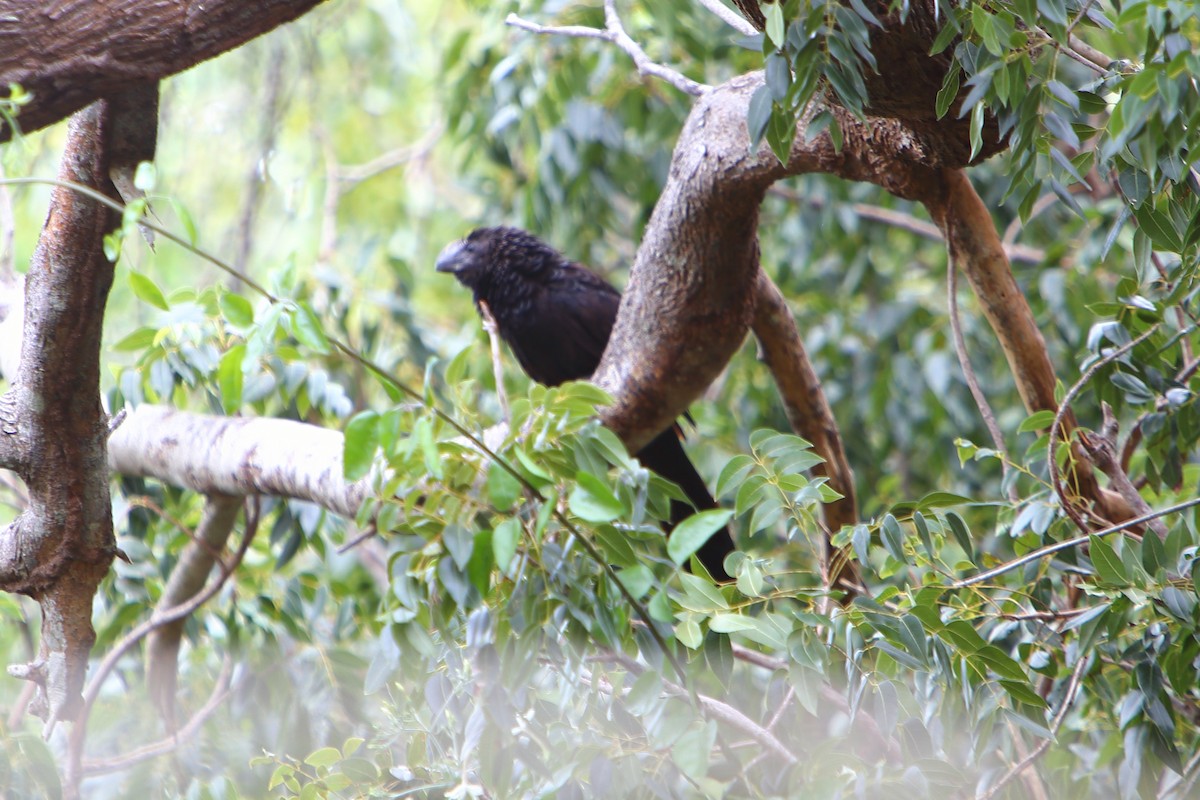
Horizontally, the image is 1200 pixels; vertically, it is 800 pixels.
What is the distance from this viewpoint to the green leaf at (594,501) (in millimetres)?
1209

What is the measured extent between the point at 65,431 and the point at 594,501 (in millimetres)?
948

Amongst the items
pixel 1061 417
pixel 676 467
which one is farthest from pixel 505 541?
pixel 676 467

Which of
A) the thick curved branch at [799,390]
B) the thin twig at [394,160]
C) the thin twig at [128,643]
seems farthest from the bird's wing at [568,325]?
the thin twig at [394,160]

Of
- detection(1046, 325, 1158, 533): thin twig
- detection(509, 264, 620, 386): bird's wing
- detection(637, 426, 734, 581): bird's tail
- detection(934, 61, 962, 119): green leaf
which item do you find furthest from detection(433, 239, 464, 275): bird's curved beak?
detection(934, 61, 962, 119): green leaf

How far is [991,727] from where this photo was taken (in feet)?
4.25

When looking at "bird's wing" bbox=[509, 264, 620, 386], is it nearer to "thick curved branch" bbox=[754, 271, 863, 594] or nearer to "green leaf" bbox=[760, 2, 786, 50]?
"thick curved branch" bbox=[754, 271, 863, 594]

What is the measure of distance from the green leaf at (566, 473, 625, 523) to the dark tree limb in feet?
2.86

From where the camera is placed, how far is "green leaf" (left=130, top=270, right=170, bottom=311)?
3.77ft

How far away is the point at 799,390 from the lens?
2484 millimetres

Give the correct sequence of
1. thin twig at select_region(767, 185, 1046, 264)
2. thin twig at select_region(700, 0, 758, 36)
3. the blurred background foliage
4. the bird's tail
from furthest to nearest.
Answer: thin twig at select_region(767, 185, 1046, 264), the bird's tail, thin twig at select_region(700, 0, 758, 36), the blurred background foliage

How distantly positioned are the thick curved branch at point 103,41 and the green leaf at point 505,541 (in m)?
0.88

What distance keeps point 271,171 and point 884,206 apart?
2.55 meters

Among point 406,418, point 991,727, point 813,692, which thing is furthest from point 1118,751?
point 406,418

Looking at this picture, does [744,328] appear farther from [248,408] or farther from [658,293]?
[248,408]
